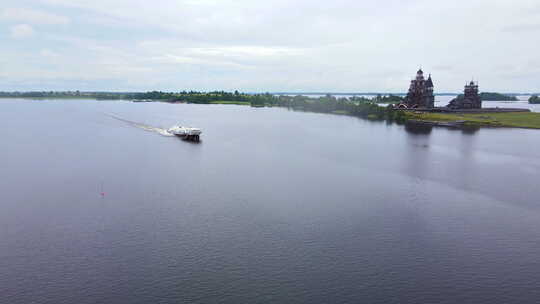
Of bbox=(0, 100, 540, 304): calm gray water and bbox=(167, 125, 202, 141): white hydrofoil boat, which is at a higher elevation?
bbox=(167, 125, 202, 141): white hydrofoil boat

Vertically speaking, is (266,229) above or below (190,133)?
below

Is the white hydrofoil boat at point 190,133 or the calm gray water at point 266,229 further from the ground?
the white hydrofoil boat at point 190,133

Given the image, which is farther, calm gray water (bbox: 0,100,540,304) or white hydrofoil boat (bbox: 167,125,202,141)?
white hydrofoil boat (bbox: 167,125,202,141)

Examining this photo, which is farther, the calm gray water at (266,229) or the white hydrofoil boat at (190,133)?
the white hydrofoil boat at (190,133)

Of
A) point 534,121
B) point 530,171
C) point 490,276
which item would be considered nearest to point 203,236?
point 490,276

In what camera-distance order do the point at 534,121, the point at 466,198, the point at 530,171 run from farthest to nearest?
the point at 534,121 < the point at 530,171 < the point at 466,198

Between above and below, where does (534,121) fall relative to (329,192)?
above

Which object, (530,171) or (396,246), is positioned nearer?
(396,246)

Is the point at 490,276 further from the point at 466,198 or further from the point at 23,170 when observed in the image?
the point at 23,170
